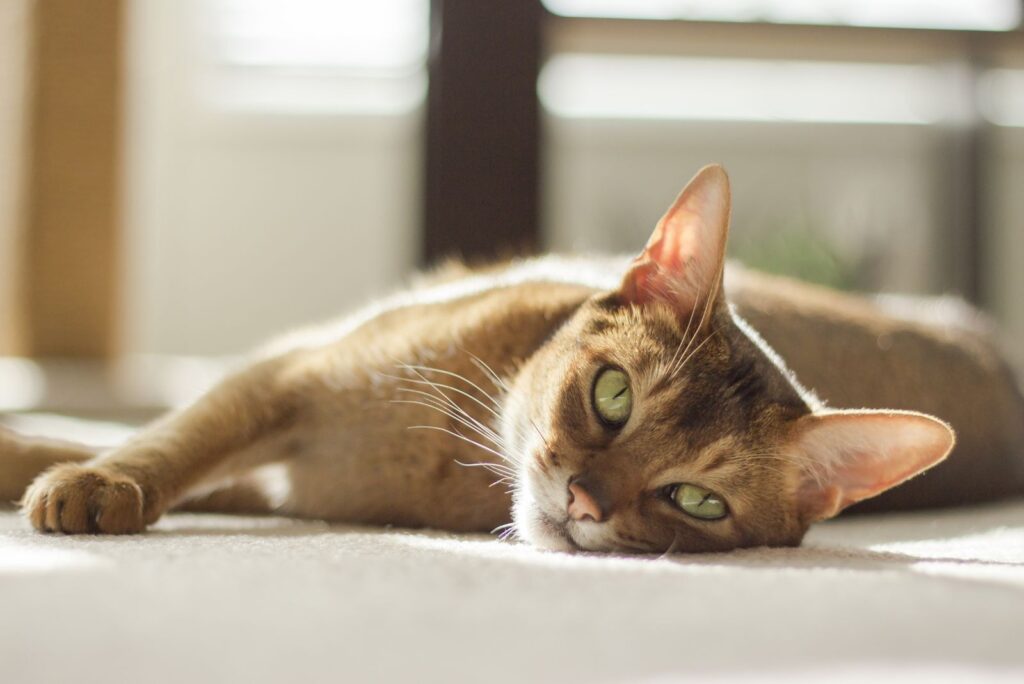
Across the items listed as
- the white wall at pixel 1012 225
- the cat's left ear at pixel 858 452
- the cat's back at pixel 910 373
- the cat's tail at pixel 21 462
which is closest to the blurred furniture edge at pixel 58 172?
the cat's tail at pixel 21 462

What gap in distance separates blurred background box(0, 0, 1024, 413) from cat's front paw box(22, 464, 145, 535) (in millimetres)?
1545

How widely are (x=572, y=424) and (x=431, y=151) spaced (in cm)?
164

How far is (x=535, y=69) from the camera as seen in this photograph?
2.57 metres

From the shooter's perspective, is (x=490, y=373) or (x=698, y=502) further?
(x=490, y=373)

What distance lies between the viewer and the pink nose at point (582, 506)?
3.21 feet

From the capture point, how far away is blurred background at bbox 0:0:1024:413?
259 centimetres

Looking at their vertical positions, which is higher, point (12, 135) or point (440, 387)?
point (12, 135)

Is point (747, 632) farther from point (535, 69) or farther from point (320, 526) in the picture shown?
point (535, 69)

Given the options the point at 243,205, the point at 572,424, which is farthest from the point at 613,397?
the point at 243,205

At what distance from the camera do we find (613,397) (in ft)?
3.58

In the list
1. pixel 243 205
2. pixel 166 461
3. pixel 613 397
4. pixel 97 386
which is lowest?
pixel 97 386

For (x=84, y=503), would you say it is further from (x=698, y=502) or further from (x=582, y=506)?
(x=698, y=502)

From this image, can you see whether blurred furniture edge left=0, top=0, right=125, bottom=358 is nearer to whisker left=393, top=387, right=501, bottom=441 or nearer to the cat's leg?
the cat's leg

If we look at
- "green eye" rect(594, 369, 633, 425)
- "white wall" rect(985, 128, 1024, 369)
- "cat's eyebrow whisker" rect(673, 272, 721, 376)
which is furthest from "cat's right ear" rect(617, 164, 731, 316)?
"white wall" rect(985, 128, 1024, 369)
